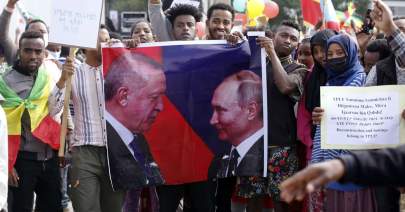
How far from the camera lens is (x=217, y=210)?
6.92m

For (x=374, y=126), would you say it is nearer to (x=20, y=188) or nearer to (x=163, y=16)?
(x=163, y=16)

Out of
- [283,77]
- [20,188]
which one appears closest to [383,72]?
[283,77]

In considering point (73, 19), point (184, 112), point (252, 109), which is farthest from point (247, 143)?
point (73, 19)

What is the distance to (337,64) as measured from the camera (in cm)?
570

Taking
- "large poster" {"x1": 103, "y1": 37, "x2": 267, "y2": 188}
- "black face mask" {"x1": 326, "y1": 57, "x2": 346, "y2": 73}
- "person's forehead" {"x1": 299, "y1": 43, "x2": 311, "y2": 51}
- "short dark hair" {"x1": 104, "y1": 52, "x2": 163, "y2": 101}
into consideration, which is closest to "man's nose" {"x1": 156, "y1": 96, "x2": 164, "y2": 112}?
"large poster" {"x1": 103, "y1": 37, "x2": 267, "y2": 188}

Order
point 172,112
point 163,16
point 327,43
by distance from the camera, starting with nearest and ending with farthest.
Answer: point 327,43 → point 172,112 → point 163,16

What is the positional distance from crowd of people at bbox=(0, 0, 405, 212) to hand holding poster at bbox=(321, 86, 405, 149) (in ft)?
0.40

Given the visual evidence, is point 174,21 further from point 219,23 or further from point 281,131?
point 281,131

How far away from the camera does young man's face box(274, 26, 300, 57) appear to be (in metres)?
6.54

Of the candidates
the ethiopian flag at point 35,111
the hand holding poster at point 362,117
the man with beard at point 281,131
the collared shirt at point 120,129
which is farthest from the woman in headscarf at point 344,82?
the ethiopian flag at point 35,111

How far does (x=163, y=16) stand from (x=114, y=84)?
35.8 inches

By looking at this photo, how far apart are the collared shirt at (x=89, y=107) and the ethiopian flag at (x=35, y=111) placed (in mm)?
363

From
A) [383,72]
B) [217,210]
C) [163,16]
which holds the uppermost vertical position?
[163,16]

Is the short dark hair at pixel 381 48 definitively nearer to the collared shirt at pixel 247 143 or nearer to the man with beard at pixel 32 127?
the collared shirt at pixel 247 143
